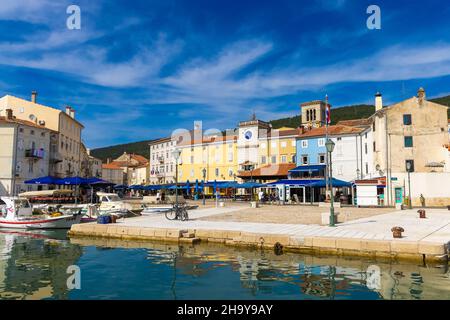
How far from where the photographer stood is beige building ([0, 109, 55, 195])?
49812 millimetres

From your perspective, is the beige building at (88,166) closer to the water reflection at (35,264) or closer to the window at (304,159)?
the window at (304,159)

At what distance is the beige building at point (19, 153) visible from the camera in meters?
49.8

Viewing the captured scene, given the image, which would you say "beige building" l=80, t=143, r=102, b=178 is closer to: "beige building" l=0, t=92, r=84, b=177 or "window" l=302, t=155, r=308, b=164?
"beige building" l=0, t=92, r=84, b=177

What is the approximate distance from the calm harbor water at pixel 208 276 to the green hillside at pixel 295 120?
9826 centimetres

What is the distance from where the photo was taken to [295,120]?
4870 inches

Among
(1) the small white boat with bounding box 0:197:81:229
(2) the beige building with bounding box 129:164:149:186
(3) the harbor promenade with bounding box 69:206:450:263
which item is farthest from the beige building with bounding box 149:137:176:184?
(3) the harbor promenade with bounding box 69:206:450:263

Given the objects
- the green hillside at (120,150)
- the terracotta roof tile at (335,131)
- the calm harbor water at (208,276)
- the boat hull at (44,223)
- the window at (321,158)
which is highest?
the green hillside at (120,150)

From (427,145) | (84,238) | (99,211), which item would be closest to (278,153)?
(427,145)

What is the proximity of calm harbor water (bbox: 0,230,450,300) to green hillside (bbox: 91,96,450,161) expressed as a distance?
9826cm

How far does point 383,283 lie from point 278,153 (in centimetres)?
5567

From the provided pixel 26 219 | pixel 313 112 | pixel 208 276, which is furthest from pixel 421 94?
pixel 313 112

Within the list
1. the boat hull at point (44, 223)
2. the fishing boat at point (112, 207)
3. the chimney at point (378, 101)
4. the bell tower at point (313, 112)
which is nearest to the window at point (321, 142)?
the chimney at point (378, 101)
